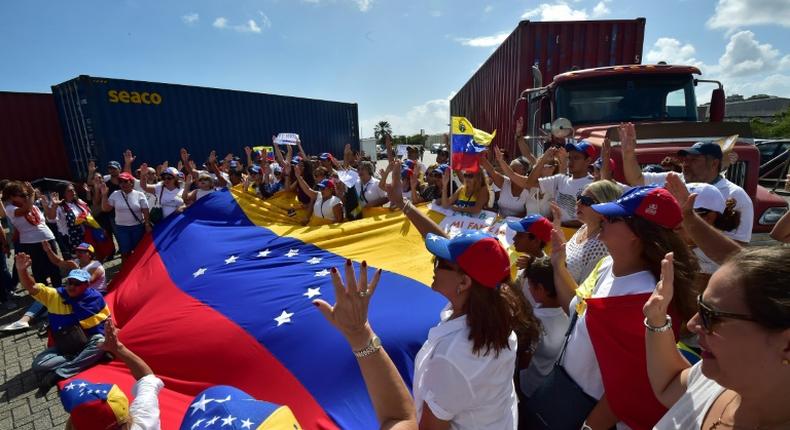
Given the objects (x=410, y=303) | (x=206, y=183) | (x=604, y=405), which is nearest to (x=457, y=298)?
(x=604, y=405)

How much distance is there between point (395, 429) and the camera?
1.39m

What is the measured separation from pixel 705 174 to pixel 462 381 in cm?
287

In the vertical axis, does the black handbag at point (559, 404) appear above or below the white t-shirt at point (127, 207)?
below

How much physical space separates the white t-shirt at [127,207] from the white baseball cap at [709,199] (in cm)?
759

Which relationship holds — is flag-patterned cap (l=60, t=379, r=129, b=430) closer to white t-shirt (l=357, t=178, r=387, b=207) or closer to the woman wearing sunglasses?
the woman wearing sunglasses

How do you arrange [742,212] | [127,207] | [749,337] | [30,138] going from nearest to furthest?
[749,337]
[742,212]
[127,207]
[30,138]

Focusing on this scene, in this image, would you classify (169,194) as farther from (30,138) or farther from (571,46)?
(571,46)

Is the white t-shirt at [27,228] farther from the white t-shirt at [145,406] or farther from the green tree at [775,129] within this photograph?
the green tree at [775,129]

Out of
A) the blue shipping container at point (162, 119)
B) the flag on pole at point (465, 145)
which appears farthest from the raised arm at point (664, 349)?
the blue shipping container at point (162, 119)

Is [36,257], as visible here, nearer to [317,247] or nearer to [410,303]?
[317,247]

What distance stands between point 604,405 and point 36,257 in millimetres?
7705

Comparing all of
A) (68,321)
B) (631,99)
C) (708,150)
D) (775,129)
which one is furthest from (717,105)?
(775,129)

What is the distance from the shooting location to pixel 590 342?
189cm

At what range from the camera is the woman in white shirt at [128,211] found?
6824 millimetres
